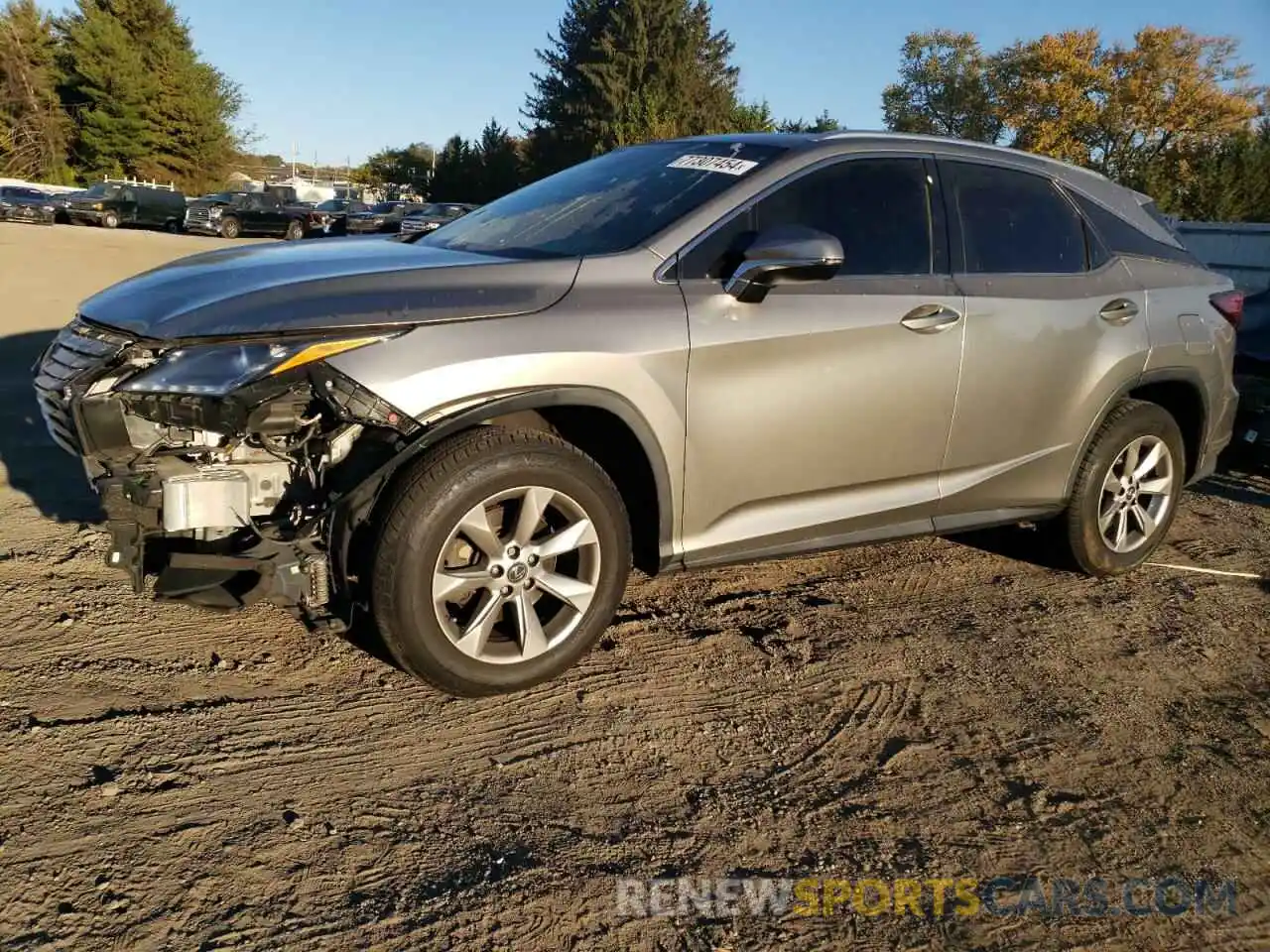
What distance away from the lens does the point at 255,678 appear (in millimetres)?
3355

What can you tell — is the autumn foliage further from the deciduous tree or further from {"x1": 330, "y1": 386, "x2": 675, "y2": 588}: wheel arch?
{"x1": 330, "y1": 386, "x2": 675, "y2": 588}: wheel arch

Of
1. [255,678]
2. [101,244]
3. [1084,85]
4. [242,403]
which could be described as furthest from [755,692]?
[1084,85]

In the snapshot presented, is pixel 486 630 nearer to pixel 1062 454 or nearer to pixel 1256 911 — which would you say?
pixel 1256 911

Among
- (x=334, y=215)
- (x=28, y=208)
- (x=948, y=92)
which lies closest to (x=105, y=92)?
(x=28, y=208)

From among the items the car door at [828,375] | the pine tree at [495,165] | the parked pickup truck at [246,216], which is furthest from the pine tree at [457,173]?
the car door at [828,375]

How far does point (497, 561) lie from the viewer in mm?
3129

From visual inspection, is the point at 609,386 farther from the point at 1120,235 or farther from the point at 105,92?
the point at 105,92

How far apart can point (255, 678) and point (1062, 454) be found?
3327mm

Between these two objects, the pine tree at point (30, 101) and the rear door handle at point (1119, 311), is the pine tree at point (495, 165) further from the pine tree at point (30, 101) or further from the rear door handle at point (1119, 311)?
the rear door handle at point (1119, 311)

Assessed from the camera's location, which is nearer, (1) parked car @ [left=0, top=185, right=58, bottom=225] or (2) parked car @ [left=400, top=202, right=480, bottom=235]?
(2) parked car @ [left=400, top=202, right=480, bottom=235]

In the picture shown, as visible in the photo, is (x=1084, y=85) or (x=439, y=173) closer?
(x=1084, y=85)

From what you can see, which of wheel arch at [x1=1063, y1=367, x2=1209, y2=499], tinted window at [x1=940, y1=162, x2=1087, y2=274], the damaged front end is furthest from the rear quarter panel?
the damaged front end

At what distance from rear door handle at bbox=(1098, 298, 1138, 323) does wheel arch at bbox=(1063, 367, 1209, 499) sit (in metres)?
0.28

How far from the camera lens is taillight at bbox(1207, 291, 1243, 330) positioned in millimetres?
4840
